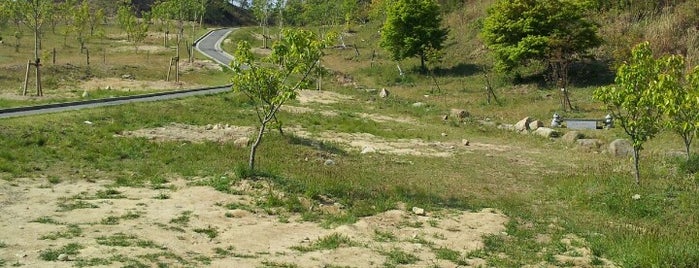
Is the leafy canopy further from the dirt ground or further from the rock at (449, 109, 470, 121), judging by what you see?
the dirt ground

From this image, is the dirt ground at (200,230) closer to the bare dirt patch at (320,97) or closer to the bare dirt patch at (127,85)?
the bare dirt patch at (127,85)

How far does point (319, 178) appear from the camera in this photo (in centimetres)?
1413

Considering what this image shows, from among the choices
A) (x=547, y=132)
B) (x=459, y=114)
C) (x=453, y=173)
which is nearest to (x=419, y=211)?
(x=453, y=173)

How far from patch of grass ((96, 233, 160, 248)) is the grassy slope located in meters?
4.08

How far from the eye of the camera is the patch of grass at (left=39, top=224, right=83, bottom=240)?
29.3 ft

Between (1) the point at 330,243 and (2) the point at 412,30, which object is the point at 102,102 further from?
(2) the point at 412,30

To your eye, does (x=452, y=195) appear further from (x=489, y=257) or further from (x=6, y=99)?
(x=6, y=99)

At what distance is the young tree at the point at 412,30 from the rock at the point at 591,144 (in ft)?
77.6

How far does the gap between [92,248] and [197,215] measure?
260 cm

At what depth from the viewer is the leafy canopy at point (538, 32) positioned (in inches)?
1340

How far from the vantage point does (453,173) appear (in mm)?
16422

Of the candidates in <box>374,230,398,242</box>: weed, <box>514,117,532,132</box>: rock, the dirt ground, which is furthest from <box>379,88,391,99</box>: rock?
<box>374,230,398,242</box>: weed

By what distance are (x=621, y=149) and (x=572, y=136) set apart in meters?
2.89

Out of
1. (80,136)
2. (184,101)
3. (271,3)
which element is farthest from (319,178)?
(271,3)
